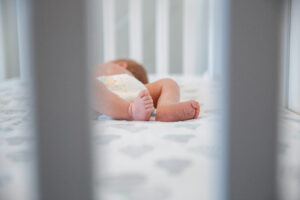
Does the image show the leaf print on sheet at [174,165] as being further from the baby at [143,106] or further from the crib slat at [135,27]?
the crib slat at [135,27]

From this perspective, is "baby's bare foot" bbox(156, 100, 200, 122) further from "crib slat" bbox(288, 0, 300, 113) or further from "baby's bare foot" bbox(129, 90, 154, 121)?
"crib slat" bbox(288, 0, 300, 113)

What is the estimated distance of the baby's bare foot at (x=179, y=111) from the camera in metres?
0.81

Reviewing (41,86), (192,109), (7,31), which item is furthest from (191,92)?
(7,31)

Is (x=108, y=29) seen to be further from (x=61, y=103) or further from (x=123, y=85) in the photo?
(x=61, y=103)

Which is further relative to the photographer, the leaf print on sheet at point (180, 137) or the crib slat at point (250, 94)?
the leaf print on sheet at point (180, 137)

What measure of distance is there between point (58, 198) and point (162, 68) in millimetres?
2097

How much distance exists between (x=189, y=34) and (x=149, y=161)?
2053 millimetres

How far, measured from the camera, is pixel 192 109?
2.67 ft

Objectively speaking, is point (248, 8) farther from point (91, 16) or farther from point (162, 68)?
point (162, 68)

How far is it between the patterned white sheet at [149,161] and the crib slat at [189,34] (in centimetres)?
172

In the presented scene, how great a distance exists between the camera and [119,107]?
2.81 feet

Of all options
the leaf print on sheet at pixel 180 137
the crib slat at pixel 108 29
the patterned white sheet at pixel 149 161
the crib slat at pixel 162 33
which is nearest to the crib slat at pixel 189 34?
the crib slat at pixel 162 33

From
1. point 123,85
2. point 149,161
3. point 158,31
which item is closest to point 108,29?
point 158,31

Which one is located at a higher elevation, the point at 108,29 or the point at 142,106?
the point at 108,29
